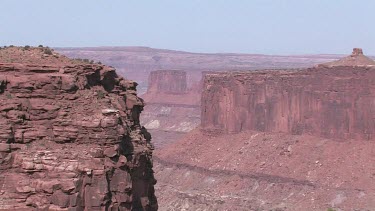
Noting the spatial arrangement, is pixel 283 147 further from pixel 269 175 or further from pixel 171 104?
pixel 171 104

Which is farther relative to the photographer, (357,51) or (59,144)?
(357,51)

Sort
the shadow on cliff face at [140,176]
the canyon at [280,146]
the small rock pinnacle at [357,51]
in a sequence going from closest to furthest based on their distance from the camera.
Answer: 1. the shadow on cliff face at [140,176]
2. the canyon at [280,146]
3. the small rock pinnacle at [357,51]

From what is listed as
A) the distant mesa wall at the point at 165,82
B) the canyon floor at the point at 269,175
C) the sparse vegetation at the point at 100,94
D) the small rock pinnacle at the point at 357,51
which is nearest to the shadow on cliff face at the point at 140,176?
the sparse vegetation at the point at 100,94

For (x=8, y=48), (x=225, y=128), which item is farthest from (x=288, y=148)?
(x=8, y=48)

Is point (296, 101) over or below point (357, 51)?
below

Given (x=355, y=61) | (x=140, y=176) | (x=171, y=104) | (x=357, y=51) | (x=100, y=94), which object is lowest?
(x=171, y=104)

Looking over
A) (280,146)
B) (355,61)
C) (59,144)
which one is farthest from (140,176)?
(280,146)

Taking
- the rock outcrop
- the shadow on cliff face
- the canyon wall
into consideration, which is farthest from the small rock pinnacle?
the rock outcrop

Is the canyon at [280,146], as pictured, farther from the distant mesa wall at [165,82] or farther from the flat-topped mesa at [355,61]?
the distant mesa wall at [165,82]
